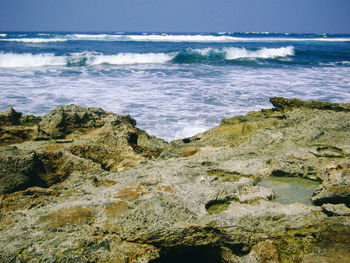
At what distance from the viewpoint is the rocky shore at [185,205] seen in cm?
134

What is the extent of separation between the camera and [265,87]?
923 centimetres

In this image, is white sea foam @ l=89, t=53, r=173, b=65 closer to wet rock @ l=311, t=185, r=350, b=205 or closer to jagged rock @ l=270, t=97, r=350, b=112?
jagged rock @ l=270, t=97, r=350, b=112

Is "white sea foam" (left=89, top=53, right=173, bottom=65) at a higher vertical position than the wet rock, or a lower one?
higher

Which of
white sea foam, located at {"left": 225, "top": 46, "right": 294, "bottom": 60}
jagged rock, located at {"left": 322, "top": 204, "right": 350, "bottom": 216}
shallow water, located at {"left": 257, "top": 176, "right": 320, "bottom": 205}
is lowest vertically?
shallow water, located at {"left": 257, "top": 176, "right": 320, "bottom": 205}

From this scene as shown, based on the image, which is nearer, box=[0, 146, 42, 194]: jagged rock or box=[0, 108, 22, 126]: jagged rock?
box=[0, 146, 42, 194]: jagged rock

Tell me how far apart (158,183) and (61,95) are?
6.75 metres

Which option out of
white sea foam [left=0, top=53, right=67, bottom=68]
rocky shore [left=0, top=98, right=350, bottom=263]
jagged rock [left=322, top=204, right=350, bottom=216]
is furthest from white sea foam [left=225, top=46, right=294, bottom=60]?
jagged rock [left=322, top=204, right=350, bottom=216]

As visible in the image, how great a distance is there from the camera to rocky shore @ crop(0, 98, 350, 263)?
1338 millimetres

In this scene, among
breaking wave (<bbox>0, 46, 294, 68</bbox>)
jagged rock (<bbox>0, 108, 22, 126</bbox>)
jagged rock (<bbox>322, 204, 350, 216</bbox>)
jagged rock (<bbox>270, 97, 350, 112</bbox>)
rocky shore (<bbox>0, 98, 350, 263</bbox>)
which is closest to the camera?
rocky shore (<bbox>0, 98, 350, 263</bbox>)

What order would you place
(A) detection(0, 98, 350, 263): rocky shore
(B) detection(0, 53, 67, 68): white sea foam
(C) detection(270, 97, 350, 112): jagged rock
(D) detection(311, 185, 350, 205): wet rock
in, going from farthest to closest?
(B) detection(0, 53, 67, 68): white sea foam
(C) detection(270, 97, 350, 112): jagged rock
(D) detection(311, 185, 350, 205): wet rock
(A) detection(0, 98, 350, 263): rocky shore

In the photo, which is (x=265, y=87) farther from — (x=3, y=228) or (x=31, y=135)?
(x=3, y=228)

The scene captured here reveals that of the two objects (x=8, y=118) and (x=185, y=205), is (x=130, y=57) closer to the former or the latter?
(x=8, y=118)

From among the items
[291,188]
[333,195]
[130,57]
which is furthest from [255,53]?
[333,195]

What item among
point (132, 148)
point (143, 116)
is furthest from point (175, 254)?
point (143, 116)
